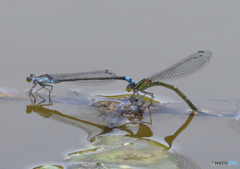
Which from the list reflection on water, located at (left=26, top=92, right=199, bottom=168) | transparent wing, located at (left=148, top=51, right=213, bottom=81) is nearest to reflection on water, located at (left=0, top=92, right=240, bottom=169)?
reflection on water, located at (left=26, top=92, right=199, bottom=168)

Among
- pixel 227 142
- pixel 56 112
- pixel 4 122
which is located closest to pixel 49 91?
pixel 56 112

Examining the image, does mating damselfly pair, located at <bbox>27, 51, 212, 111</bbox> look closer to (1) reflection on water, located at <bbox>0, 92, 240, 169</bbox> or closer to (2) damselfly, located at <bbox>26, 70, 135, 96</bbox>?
(2) damselfly, located at <bbox>26, 70, 135, 96</bbox>

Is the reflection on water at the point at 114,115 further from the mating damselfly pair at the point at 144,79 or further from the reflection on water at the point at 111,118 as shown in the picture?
the mating damselfly pair at the point at 144,79

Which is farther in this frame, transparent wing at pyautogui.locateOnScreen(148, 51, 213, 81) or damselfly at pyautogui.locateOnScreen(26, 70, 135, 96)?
transparent wing at pyautogui.locateOnScreen(148, 51, 213, 81)

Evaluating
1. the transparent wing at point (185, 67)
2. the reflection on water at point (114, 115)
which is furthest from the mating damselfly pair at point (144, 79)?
the reflection on water at point (114, 115)

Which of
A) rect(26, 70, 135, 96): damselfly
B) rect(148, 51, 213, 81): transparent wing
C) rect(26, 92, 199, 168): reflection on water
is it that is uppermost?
rect(148, 51, 213, 81): transparent wing

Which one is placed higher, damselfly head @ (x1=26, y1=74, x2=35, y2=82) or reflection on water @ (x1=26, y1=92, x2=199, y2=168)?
damselfly head @ (x1=26, y1=74, x2=35, y2=82)

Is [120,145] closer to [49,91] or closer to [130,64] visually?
[49,91]
